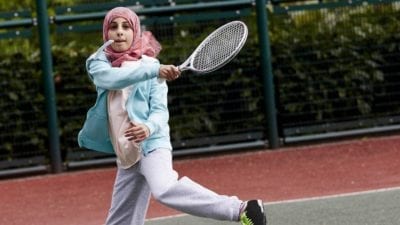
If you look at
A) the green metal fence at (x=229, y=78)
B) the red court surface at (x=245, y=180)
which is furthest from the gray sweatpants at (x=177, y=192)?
the green metal fence at (x=229, y=78)

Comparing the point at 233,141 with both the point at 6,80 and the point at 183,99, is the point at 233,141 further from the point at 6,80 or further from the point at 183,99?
the point at 6,80

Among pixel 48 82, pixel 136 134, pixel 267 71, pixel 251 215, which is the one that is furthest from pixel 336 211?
pixel 48 82

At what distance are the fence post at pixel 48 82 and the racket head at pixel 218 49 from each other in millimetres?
5987

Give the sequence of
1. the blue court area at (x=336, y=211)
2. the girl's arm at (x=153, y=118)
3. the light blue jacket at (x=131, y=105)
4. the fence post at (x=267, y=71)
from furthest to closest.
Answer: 1. the fence post at (x=267, y=71)
2. the blue court area at (x=336, y=211)
3. the light blue jacket at (x=131, y=105)
4. the girl's arm at (x=153, y=118)

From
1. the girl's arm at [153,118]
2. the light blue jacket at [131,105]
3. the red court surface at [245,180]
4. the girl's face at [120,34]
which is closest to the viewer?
the girl's arm at [153,118]

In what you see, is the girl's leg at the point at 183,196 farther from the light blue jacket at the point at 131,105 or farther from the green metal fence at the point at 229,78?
the green metal fence at the point at 229,78

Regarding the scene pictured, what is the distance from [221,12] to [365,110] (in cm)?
195

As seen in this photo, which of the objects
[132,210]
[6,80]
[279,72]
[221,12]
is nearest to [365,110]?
[279,72]

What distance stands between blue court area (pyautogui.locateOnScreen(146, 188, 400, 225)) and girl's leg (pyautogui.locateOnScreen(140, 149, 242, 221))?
1.71 m

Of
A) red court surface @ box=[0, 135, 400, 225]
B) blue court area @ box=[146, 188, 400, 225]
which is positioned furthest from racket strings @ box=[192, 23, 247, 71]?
red court surface @ box=[0, 135, 400, 225]

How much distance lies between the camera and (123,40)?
632 centimetres

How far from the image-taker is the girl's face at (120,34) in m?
6.33

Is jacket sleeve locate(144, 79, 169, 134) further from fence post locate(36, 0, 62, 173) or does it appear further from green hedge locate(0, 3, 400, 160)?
green hedge locate(0, 3, 400, 160)

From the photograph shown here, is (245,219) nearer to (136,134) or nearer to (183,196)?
(183,196)
